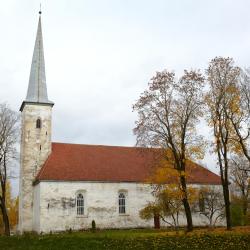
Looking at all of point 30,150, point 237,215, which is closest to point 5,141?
point 30,150

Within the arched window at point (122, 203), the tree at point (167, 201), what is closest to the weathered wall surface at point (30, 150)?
the arched window at point (122, 203)

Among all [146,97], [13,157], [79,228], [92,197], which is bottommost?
[79,228]

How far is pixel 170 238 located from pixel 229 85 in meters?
12.6

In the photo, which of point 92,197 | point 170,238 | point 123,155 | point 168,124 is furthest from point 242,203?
point 170,238

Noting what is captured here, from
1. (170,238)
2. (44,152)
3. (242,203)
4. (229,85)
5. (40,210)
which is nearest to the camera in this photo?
(170,238)

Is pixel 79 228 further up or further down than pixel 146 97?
further down

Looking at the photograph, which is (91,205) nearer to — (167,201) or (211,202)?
(167,201)

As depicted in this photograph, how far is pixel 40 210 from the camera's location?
1511 inches

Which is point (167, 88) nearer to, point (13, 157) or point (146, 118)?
point (146, 118)

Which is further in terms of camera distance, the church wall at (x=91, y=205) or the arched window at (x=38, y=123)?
the arched window at (x=38, y=123)

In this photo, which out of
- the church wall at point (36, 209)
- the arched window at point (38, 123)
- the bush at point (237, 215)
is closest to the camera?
the church wall at point (36, 209)

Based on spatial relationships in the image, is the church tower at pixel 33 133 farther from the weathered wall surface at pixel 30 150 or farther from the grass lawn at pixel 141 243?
the grass lawn at pixel 141 243

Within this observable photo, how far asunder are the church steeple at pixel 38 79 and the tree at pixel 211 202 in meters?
19.2

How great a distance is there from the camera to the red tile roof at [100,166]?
133 feet
